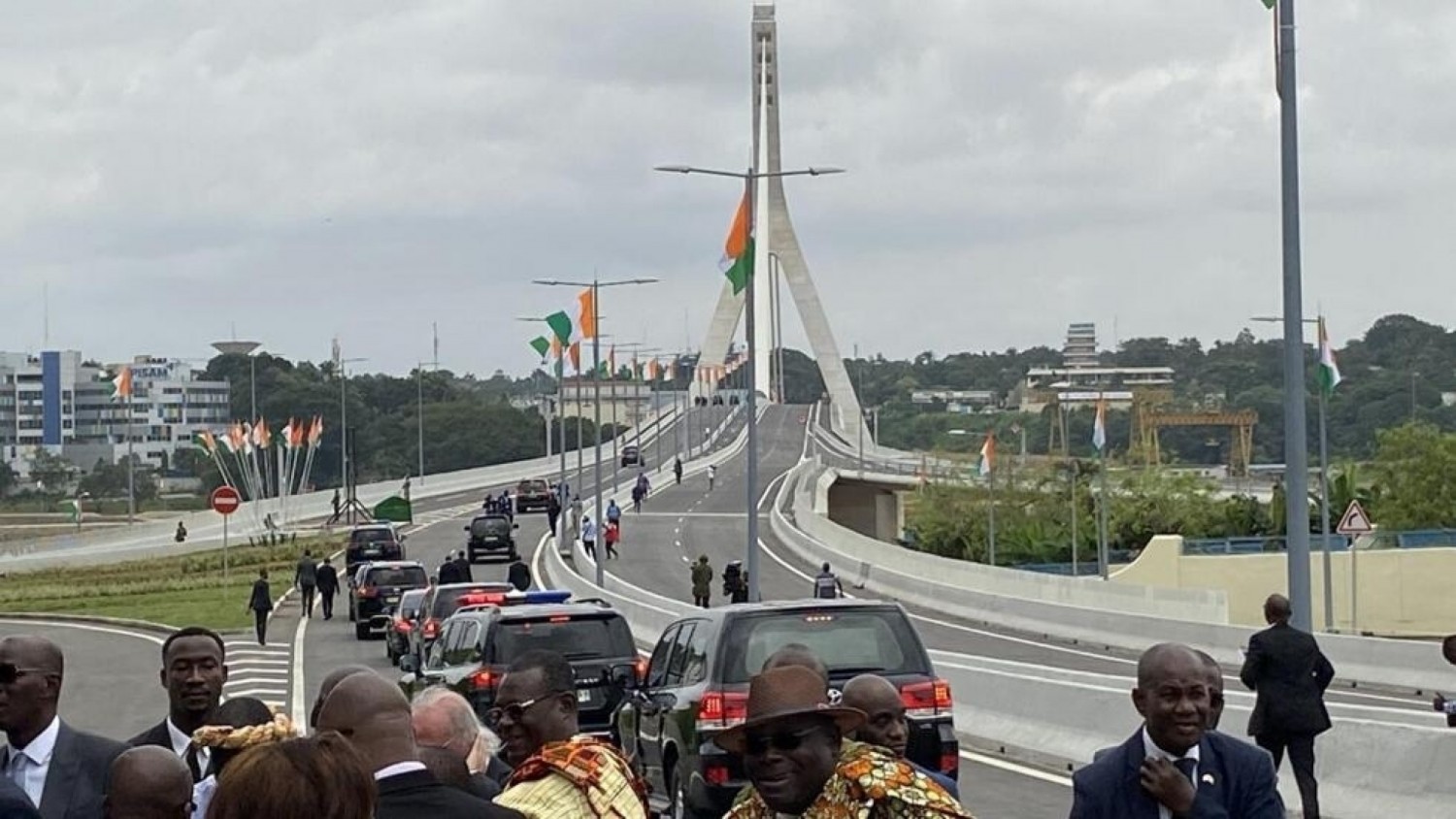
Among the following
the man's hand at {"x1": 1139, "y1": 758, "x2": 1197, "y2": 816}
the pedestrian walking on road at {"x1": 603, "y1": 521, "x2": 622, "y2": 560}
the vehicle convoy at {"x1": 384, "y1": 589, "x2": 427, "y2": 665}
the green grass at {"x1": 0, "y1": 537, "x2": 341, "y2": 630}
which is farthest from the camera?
the pedestrian walking on road at {"x1": 603, "y1": 521, "x2": 622, "y2": 560}

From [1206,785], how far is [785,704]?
2173mm

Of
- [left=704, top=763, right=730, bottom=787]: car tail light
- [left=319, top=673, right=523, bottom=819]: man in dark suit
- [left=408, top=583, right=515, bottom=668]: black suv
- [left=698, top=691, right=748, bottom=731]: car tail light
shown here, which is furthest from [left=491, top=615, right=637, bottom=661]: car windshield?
[left=319, top=673, right=523, bottom=819]: man in dark suit

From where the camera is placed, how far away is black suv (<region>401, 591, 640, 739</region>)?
19.8 metres

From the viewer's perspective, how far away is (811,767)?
5.18m

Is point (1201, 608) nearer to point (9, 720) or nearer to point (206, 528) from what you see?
point (9, 720)

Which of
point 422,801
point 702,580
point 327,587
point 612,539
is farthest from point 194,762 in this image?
point 612,539

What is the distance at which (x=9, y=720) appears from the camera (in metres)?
7.66

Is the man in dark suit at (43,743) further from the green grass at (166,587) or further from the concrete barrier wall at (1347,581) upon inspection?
the concrete barrier wall at (1347,581)

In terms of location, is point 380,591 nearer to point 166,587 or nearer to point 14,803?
point 166,587

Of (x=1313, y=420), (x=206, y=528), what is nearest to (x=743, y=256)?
(x=206, y=528)

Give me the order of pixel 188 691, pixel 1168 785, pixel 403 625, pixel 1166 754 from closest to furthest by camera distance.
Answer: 1. pixel 1168 785
2. pixel 1166 754
3. pixel 188 691
4. pixel 403 625

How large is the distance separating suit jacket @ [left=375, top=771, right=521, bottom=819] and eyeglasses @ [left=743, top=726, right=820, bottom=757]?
780 mm

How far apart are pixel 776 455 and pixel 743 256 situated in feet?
331

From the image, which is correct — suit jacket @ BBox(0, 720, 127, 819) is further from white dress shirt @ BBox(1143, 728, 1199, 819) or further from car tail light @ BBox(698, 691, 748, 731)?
car tail light @ BBox(698, 691, 748, 731)
